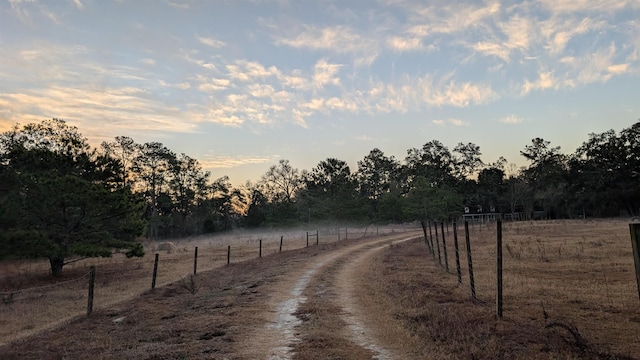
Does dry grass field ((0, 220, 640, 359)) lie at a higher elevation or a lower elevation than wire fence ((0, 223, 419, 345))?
higher

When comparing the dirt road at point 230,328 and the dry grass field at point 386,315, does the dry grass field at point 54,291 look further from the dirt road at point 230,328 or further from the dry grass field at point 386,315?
the dirt road at point 230,328

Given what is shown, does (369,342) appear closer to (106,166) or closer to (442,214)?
(106,166)

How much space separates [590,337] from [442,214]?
190 feet

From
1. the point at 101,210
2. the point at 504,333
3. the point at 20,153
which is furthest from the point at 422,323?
the point at 20,153

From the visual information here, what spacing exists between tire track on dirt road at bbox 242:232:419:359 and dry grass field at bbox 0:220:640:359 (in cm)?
9

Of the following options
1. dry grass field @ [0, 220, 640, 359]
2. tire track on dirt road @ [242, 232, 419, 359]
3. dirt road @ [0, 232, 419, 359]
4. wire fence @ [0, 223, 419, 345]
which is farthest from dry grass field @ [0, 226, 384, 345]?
tire track on dirt road @ [242, 232, 419, 359]

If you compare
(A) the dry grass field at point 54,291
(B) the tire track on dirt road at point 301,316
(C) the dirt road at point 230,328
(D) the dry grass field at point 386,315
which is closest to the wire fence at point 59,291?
(A) the dry grass field at point 54,291

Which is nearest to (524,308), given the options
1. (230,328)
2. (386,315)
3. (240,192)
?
(386,315)

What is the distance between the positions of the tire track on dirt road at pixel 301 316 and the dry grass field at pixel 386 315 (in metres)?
0.09

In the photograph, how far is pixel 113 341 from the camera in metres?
8.74

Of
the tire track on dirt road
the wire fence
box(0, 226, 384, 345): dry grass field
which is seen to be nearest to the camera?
the tire track on dirt road

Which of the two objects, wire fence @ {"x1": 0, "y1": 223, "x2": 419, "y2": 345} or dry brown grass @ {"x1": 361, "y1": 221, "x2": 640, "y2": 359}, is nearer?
dry brown grass @ {"x1": 361, "y1": 221, "x2": 640, "y2": 359}

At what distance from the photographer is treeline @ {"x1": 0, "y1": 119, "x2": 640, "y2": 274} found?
72.0 ft

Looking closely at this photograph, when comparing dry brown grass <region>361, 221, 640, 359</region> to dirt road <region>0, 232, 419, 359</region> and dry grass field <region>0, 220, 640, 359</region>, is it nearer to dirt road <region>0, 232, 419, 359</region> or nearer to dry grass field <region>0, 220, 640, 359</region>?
dry grass field <region>0, 220, 640, 359</region>
